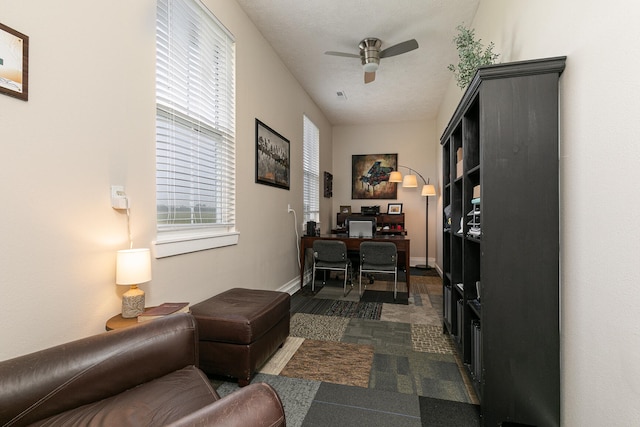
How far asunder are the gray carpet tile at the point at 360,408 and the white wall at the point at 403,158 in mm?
4610

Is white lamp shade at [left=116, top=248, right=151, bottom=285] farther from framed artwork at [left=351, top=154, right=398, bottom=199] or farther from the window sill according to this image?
framed artwork at [left=351, top=154, right=398, bottom=199]

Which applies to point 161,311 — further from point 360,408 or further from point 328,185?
point 328,185

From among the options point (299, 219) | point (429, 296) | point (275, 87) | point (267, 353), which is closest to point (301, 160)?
point (299, 219)

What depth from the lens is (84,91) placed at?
4.95 ft

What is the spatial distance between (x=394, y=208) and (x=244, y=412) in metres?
6.03

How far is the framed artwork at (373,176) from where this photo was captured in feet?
21.5

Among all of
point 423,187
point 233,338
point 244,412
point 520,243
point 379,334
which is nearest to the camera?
point 244,412

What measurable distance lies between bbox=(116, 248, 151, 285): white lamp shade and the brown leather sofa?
0.41m

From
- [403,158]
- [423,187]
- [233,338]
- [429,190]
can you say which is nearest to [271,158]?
[233,338]

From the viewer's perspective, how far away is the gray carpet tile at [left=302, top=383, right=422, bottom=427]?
1.62 meters

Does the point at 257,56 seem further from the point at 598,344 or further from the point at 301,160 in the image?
the point at 598,344

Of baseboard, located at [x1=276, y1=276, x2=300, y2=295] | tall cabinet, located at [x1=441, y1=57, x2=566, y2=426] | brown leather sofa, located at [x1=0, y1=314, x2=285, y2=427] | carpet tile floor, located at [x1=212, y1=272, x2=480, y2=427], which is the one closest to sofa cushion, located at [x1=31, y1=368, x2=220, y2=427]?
brown leather sofa, located at [x1=0, y1=314, x2=285, y2=427]

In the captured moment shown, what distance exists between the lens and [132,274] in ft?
5.19

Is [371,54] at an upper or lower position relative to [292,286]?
upper
